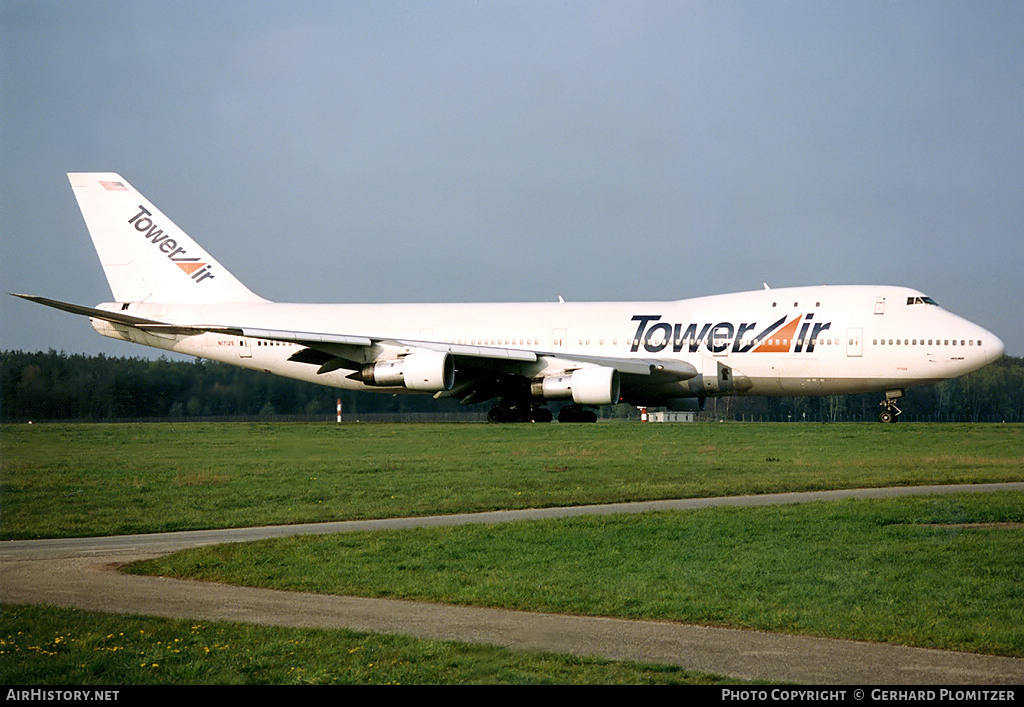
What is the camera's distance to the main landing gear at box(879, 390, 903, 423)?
36.4 metres

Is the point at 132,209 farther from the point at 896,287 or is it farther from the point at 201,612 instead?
the point at 201,612

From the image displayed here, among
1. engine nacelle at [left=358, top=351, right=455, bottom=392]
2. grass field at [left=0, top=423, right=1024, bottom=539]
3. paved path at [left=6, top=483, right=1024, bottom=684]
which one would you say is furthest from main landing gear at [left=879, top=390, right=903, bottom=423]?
paved path at [left=6, top=483, right=1024, bottom=684]

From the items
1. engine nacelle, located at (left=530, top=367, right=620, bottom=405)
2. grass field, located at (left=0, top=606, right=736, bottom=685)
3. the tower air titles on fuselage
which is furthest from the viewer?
the tower air titles on fuselage

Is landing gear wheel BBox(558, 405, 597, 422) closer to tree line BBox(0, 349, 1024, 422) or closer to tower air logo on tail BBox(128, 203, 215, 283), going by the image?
tree line BBox(0, 349, 1024, 422)

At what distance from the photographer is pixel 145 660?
772cm

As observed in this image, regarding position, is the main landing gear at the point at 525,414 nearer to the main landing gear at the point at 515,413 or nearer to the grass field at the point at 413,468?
the main landing gear at the point at 515,413

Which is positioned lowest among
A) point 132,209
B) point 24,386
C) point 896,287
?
point 24,386

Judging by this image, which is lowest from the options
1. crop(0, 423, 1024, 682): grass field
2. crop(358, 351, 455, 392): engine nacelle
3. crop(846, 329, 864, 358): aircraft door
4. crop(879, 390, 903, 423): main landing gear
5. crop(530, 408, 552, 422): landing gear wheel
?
crop(0, 423, 1024, 682): grass field

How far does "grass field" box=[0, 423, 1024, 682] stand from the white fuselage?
6623mm

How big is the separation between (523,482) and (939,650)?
1230cm

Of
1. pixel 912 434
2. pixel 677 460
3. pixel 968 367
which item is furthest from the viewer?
pixel 968 367

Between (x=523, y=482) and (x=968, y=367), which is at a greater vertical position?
(x=968, y=367)
